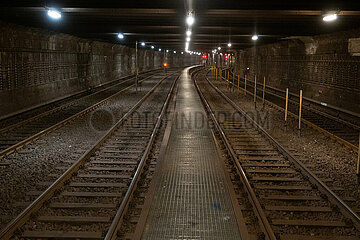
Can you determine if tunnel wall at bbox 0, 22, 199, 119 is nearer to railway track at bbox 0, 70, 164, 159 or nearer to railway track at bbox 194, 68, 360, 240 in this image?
railway track at bbox 0, 70, 164, 159

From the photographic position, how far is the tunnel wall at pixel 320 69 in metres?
16.2

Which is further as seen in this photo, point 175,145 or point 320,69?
point 320,69

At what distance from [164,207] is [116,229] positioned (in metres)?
1.23

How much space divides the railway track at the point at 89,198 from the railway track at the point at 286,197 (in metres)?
2.27

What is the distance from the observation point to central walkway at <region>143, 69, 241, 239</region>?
552cm

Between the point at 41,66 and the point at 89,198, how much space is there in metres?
13.6

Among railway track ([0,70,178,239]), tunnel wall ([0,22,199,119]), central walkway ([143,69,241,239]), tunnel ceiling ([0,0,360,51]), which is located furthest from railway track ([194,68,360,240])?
tunnel wall ([0,22,199,119])

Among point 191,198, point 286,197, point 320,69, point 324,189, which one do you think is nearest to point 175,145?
point 191,198

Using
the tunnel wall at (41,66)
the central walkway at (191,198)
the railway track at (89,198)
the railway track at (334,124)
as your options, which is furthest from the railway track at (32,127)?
the railway track at (334,124)

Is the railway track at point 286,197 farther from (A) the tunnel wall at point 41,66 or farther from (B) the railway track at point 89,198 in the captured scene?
(A) the tunnel wall at point 41,66

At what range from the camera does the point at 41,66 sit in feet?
61.2

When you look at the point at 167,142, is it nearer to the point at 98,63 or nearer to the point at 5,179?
the point at 5,179

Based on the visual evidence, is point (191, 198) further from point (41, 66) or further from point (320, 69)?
point (320, 69)

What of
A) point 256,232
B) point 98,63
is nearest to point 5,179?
point 256,232
